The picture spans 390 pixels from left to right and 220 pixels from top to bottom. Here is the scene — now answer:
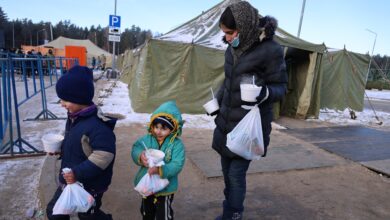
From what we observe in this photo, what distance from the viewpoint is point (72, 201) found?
186 cm

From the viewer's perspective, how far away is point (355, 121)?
382 inches

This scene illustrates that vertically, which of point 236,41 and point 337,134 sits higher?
point 236,41

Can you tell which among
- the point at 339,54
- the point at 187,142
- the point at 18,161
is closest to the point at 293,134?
the point at 187,142

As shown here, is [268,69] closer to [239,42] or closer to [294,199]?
[239,42]

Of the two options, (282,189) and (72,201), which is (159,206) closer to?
(72,201)

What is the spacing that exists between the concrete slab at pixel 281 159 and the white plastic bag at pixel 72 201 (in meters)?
2.42

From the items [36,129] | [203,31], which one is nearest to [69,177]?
[36,129]

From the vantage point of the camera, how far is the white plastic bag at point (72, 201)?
184cm

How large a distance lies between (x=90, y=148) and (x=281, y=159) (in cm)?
379

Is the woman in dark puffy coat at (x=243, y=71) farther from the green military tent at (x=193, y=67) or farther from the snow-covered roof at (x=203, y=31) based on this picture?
the snow-covered roof at (x=203, y=31)

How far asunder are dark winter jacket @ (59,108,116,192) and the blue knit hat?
11cm

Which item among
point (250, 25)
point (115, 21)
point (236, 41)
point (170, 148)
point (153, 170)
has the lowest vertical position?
point (153, 170)

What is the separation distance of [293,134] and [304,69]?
10.6 ft

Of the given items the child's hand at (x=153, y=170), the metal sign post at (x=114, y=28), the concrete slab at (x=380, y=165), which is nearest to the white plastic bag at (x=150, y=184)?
the child's hand at (x=153, y=170)
